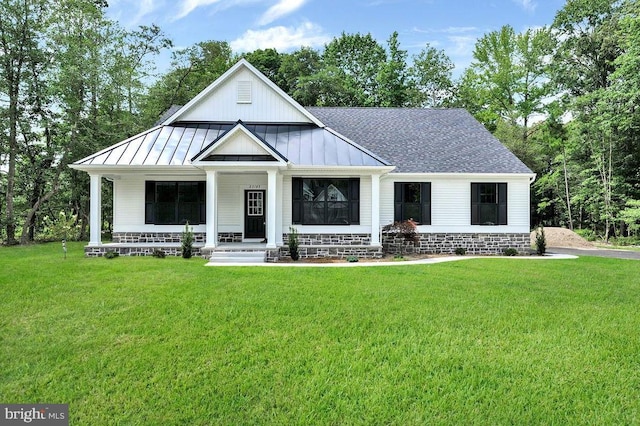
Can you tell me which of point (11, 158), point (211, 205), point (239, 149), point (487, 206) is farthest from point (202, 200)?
point (11, 158)

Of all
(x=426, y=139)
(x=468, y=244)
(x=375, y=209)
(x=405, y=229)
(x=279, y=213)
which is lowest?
(x=468, y=244)

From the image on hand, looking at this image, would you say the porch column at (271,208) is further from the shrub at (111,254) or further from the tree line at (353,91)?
the tree line at (353,91)

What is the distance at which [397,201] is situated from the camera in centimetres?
1412

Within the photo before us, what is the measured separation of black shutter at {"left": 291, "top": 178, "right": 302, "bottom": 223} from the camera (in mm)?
13312

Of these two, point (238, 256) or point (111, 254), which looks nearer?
point (238, 256)

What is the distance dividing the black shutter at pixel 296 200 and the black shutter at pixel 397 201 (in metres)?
3.69

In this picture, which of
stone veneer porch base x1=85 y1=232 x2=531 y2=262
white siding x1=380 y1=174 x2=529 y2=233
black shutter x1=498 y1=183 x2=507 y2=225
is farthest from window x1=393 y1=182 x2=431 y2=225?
black shutter x1=498 y1=183 x2=507 y2=225

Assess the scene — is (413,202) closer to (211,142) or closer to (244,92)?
(211,142)

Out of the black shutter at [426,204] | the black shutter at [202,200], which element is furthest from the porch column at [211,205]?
the black shutter at [426,204]

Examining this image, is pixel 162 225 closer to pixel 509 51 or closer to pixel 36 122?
pixel 36 122

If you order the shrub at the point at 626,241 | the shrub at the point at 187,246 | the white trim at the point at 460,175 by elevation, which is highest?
the white trim at the point at 460,175

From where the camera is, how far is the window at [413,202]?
14.1 m

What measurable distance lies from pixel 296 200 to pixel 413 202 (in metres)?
4.56

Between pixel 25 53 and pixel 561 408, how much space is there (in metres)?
23.7
